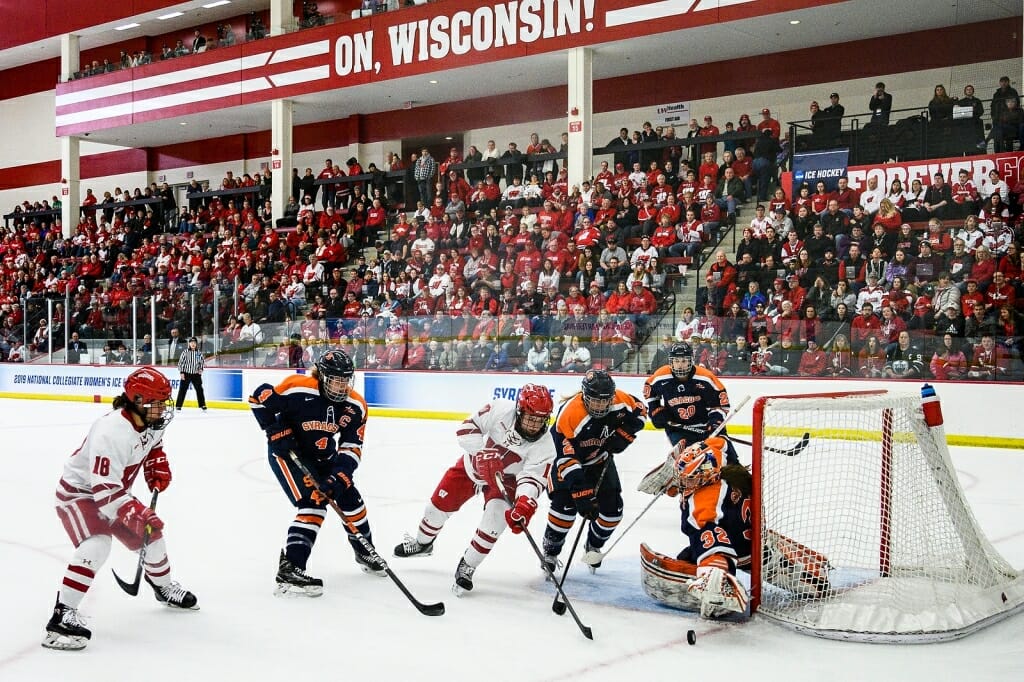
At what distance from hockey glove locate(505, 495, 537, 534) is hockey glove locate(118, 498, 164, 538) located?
1.47 m

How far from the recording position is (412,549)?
5.40 m

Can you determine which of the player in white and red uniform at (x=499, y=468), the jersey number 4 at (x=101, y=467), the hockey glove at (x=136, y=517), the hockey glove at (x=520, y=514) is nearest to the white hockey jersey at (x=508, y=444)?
the player in white and red uniform at (x=499, y=468)

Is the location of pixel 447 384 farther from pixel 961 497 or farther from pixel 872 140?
pixel 961 497

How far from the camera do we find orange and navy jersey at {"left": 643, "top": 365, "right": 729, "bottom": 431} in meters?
6.50

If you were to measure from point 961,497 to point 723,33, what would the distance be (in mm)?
12619

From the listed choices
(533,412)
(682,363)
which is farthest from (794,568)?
(682,363)

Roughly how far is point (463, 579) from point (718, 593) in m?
1.25

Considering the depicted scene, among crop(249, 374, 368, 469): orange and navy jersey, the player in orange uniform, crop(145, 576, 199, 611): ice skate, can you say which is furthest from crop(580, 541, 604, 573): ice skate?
crop(145, 576, 199, 611): ice skate

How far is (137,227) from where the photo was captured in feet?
72.9

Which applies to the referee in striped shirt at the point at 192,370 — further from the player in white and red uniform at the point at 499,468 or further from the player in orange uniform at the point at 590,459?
the player in orange uniform at the point at 590,459

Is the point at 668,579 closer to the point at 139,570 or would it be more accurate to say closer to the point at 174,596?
the point at 174,596

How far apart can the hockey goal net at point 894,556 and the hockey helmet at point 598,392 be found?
2.52 ft

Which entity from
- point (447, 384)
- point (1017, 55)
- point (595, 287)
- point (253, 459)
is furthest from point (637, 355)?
point (1017, 55)

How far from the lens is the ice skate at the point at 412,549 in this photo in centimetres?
539
